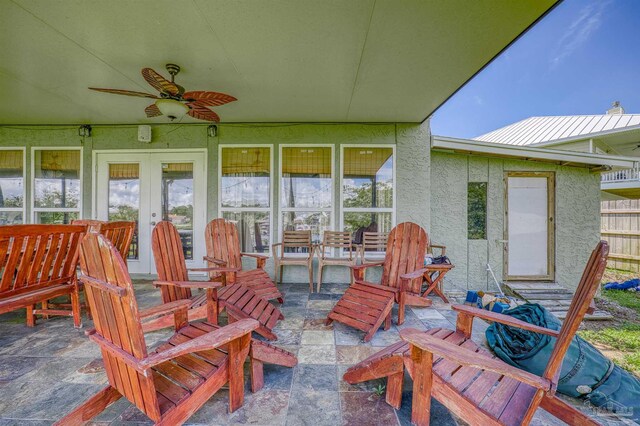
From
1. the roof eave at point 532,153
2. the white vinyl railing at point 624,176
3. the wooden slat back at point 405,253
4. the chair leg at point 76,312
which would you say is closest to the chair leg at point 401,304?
the wooden slat back at point 405,253

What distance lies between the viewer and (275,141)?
184 inches

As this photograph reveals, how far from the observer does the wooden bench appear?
2246mm

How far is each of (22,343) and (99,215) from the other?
9.93 feet

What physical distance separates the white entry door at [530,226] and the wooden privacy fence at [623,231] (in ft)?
12.3

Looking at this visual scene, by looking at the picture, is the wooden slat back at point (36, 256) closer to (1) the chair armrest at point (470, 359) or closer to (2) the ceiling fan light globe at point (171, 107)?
(2) the ceiling fan light globe at point (171, 107)

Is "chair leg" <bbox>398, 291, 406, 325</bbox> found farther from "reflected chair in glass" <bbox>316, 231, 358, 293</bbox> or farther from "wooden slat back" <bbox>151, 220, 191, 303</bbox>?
"wooden slat back" <bbox>151, 220, 191, 303</bbox>

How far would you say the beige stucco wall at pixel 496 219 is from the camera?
4.84 meters

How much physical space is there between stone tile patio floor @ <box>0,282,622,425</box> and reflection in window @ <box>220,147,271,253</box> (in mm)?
2177

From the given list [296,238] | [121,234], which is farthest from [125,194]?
[296,238]

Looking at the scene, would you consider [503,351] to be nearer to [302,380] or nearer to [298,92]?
[302,380]

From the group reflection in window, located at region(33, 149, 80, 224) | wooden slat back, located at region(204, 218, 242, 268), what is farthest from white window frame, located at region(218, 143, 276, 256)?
reflection in window, located at region(33, 149, 80, 224)

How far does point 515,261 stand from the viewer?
192 inches

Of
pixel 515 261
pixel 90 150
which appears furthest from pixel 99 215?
pixel 515 261

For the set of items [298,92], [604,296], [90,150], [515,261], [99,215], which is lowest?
[604,296]
